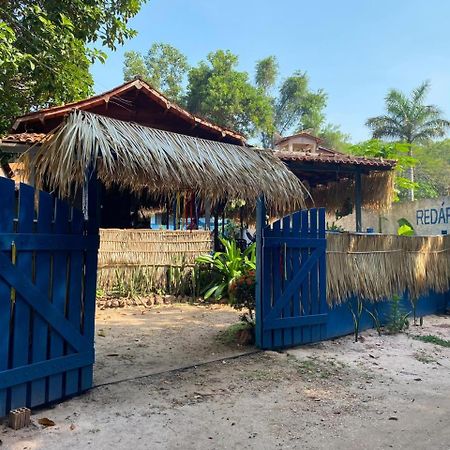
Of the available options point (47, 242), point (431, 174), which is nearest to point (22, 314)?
point (47, 242)

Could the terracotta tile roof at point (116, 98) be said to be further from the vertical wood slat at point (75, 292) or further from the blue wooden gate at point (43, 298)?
the blue wooden gate at point (43, 298)

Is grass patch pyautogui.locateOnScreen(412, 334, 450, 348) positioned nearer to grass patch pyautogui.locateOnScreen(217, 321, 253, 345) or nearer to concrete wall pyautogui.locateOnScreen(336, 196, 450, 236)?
grass patch pyautogui.locateOnScreen(217, 321, 253, 345)

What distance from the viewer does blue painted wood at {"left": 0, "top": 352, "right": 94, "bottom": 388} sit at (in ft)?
10.1

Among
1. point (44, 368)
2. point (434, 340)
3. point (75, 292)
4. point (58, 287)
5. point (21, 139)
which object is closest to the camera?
point (44, 368)

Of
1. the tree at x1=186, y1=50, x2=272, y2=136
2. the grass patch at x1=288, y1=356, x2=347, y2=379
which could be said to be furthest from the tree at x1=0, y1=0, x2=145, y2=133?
the tree at x1=186, y1=50, x2=272, y2=136

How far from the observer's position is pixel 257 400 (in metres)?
3.72

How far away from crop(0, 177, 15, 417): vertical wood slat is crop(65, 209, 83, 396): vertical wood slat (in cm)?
56

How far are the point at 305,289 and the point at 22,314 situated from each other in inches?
139

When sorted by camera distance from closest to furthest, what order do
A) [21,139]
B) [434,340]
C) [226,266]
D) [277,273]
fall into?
[277,273], [434,340], [21,139], [226,266]

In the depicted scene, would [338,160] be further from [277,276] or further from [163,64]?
[163,64]

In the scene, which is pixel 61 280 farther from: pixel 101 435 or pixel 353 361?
pixel 353 361

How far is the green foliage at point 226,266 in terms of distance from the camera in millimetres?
9406

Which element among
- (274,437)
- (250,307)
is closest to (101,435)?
(274,437)

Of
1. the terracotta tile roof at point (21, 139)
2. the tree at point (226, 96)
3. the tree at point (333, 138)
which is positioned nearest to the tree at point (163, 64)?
the tree at point (226, 96)
